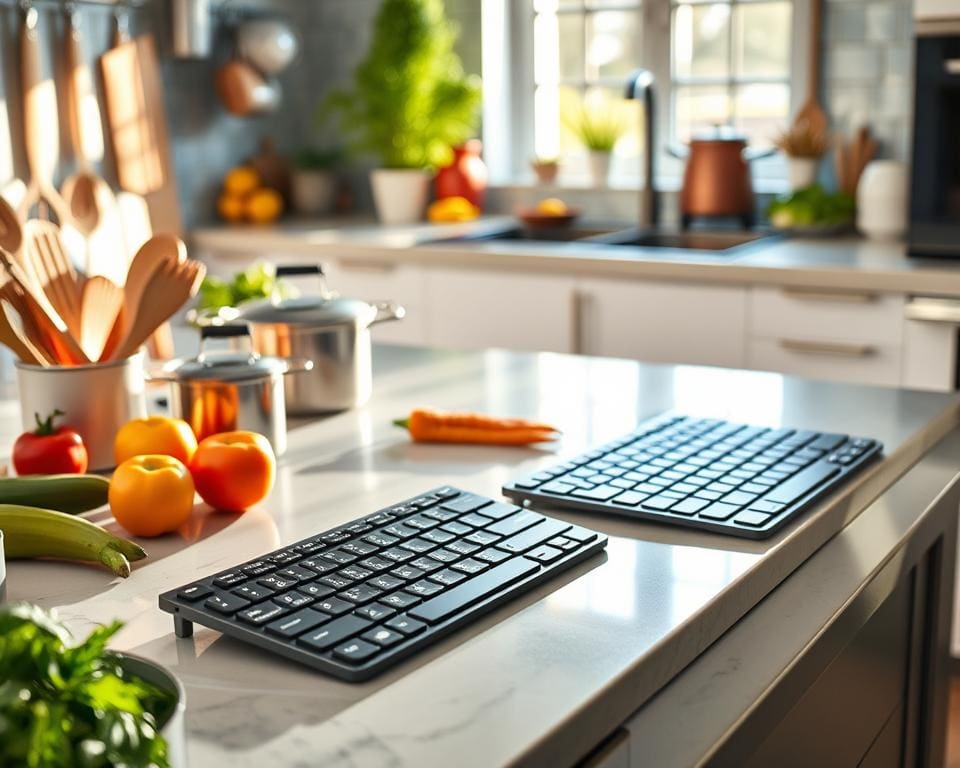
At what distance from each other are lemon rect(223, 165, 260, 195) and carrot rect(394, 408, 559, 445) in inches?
104

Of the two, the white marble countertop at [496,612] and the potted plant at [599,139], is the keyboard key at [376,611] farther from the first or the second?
the potted plant at [599,139]

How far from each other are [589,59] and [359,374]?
100 inches

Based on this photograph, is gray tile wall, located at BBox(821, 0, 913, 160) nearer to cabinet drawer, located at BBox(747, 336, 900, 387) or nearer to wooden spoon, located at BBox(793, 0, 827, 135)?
wooden spoon, located at BBox(793, 0, 827, 135)

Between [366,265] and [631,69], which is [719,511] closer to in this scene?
[366,265]

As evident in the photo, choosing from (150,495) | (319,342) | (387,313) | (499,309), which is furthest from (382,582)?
(499,309)

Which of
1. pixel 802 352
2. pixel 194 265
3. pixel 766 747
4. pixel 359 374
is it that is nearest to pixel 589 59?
pixel 802 352

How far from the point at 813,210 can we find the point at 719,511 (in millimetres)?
2294

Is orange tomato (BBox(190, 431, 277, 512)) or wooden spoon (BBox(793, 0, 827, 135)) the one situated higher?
wooden spoon (BBox(793, 0, 827, 135))

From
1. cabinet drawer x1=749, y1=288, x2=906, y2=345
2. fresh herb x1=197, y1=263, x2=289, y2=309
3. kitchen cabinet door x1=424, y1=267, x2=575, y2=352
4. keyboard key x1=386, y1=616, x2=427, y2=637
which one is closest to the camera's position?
keyboard key x1=386, y1=616, x2=427, y2=637

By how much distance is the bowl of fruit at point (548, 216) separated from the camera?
11.8 feet

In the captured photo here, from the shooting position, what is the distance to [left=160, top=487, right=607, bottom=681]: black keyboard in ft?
2.95

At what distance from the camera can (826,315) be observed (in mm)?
2766

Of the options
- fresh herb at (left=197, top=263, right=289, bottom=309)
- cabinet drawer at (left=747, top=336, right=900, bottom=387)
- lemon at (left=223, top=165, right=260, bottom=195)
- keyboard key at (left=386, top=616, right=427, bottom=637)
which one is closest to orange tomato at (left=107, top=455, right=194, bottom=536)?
keyboard key at (left=386, top=616, right=427, bottom=637)

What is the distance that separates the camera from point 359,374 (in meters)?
1.66
